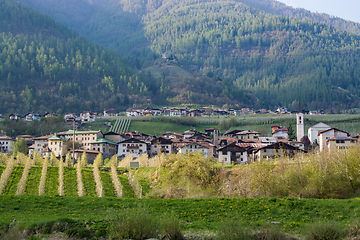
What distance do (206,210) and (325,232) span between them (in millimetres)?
8614

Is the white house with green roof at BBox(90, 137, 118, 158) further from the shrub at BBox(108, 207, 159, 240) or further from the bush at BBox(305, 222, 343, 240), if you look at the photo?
the bush at BBox(305, 222, 343, 240)

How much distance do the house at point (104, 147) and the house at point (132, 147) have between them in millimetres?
4671

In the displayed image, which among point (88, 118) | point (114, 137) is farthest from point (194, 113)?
point (114, 137)

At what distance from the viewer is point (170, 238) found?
60.7 ft

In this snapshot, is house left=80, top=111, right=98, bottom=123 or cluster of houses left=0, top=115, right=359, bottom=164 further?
house left=80, top=111, right=98, bottom=123

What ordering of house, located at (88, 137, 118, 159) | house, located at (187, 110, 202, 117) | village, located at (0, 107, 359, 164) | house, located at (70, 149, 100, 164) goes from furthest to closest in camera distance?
Answer: house, located at (187, 110, 202, 117)
house, located at (88, 137, 118, 159)
house, located at (70, 149, 100, 164)
village, located at (0, 107, 359, 164)

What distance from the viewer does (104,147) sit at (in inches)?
3654

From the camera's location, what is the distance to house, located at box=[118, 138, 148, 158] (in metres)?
87.8

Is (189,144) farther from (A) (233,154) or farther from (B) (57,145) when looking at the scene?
(B) (57,145)

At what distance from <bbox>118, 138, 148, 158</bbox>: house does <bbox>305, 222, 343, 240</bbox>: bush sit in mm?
71528

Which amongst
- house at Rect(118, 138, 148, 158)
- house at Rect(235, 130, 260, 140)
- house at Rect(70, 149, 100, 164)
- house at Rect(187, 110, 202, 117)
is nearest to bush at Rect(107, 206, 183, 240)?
house at Rect(70, 149, 100, 164)

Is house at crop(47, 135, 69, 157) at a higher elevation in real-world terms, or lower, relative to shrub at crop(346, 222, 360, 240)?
higher

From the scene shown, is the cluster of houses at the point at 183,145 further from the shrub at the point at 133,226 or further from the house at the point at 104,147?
the shrub at the point at 133,226

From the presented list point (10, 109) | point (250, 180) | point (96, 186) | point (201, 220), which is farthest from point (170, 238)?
point (10, 109)
